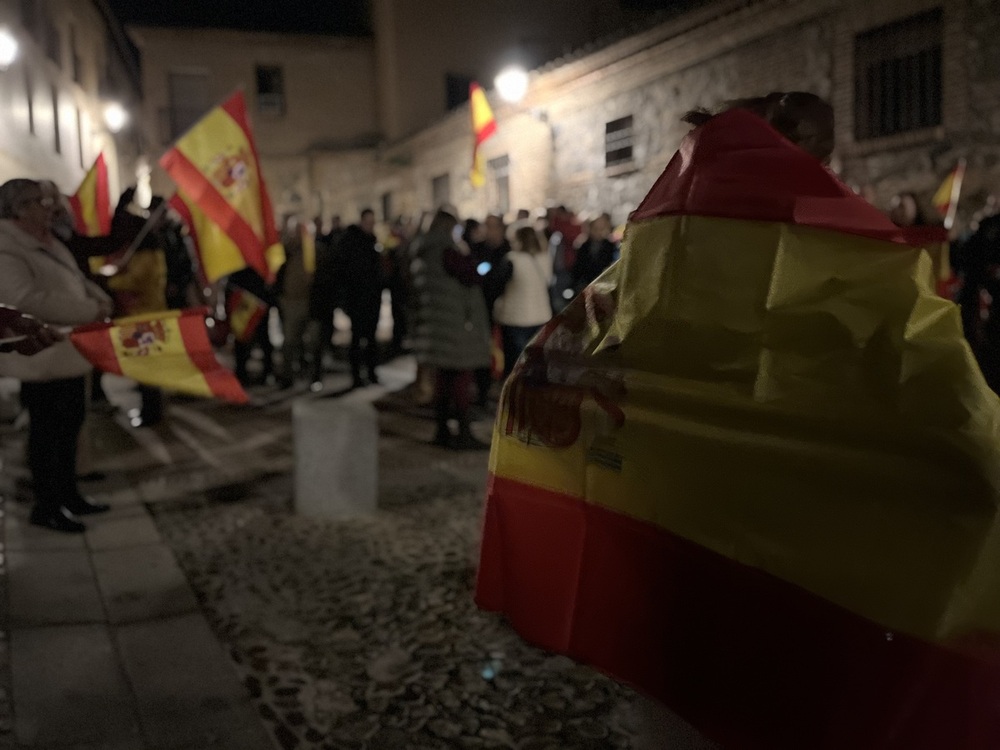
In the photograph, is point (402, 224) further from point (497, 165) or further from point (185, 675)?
point (185, 675)

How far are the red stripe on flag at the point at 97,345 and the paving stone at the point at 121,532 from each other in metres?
1.09

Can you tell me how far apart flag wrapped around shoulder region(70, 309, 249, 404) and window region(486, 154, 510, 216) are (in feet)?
58.7

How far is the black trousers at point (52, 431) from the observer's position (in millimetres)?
5195

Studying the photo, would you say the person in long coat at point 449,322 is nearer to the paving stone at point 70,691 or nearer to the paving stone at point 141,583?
the paving stone at point 141,583

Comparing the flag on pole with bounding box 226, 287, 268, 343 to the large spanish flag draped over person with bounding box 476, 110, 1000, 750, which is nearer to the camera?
the large spanish flag draped over person with bounding box 476, 110, 1000, 750

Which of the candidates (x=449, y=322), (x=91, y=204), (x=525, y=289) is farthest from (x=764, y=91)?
(x=91, y=204)

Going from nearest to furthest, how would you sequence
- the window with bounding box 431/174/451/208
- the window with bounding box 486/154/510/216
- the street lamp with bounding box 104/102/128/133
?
the window with bounding box 486/154/510/216 < the window with bounding box 431/174/451/208 < the street lamp with bounding box 104/102/128/133

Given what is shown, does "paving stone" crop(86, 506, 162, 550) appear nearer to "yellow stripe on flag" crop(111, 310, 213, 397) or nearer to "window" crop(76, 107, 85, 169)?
"yellow stripe on flag" crop(111, 310, 213, 397)

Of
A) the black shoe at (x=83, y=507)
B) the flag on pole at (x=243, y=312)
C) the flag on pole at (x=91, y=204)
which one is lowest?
the black shoe at (x=83, y=507)

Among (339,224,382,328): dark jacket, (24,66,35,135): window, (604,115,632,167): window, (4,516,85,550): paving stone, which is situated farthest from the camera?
(24,66,35,135): window

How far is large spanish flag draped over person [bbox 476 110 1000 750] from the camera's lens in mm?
1595

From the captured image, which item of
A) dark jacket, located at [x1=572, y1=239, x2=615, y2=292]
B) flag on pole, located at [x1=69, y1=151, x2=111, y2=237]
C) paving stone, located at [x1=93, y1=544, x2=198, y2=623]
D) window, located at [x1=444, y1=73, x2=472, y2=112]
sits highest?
window, located at [x1=444, y1=73, x2=472, y2=112]

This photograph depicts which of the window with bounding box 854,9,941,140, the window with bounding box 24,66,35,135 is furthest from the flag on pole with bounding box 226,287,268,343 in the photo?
the window with bounding box 24,66,35,135

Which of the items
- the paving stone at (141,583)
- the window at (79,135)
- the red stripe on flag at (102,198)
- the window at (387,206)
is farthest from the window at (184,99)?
the paving stone at (141,583)
